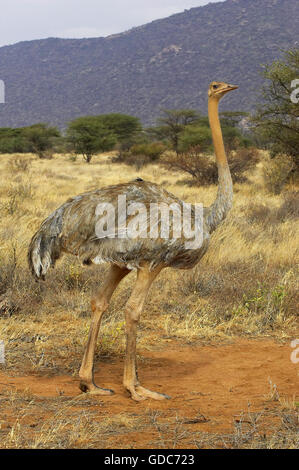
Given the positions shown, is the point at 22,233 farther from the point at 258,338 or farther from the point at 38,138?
the point at 38,138

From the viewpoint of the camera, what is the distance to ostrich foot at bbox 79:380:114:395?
3623mm

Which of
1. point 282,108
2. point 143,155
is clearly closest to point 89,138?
point 143,155

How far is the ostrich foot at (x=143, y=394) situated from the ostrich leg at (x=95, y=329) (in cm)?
17

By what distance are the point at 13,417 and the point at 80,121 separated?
3206 centimetres

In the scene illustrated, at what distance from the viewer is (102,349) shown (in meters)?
4.45

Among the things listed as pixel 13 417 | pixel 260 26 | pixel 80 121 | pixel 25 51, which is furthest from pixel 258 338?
pixel 25 51

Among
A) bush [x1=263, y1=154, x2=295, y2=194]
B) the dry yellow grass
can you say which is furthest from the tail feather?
bush [x1=263, y1=154, x2=295, y2=194]

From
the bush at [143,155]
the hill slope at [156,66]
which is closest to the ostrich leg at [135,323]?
the bush at [143,155]

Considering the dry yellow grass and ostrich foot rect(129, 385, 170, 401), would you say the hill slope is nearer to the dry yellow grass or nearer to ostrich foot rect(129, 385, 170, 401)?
the dry yellow grass

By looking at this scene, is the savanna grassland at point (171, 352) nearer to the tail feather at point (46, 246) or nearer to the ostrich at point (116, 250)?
the ostrich at point (116, 250)

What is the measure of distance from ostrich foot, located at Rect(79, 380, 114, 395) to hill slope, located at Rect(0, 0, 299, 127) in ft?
195

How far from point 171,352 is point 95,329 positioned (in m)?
1.03

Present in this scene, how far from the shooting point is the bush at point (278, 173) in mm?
14977

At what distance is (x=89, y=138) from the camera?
3147 cm
